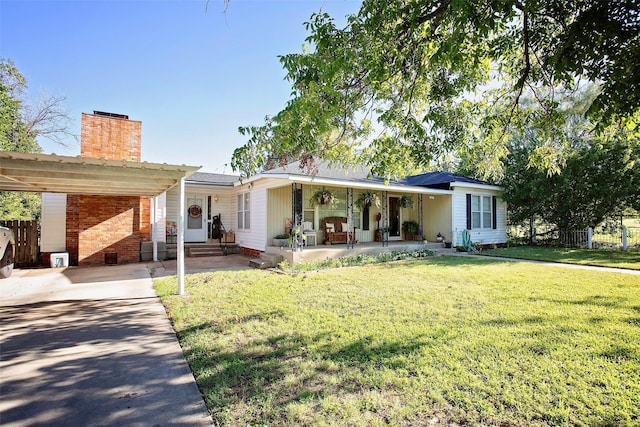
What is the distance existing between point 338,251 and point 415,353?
294 inches

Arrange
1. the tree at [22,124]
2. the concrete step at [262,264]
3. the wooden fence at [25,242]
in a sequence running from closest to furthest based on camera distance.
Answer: the concrete step at [262,264], the wooden fence at [25,242], the tree at [22,124]

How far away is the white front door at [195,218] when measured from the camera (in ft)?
45.8

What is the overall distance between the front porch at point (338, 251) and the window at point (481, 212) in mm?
2511

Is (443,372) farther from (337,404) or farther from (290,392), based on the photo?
(290,392)

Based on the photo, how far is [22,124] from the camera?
62.3 ft

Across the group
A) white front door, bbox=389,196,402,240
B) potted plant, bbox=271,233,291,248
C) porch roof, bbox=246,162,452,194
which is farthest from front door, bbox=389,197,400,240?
potted plant, bbox=271,233,291,248

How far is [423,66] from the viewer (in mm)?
4965

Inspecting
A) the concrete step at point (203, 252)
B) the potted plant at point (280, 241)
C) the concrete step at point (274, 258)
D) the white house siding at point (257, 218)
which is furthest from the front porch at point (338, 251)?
the concrete step at point (203, 252)

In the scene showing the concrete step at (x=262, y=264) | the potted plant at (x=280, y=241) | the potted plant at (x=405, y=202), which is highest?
the potted plant at (x=405, y=202)

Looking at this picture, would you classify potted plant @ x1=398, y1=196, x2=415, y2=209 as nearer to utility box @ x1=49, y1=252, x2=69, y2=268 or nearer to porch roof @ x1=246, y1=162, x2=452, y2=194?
porch roof @ x1=246, y1=162, x2=452, y2=194

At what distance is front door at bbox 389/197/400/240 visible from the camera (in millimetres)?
14977

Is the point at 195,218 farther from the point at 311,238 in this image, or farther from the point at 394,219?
the point at 394,219

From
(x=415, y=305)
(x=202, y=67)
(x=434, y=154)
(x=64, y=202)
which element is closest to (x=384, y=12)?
(x=434, y=154)

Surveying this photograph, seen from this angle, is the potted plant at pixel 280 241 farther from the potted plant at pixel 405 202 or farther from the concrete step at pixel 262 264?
the potted plant at pixel 405 202
